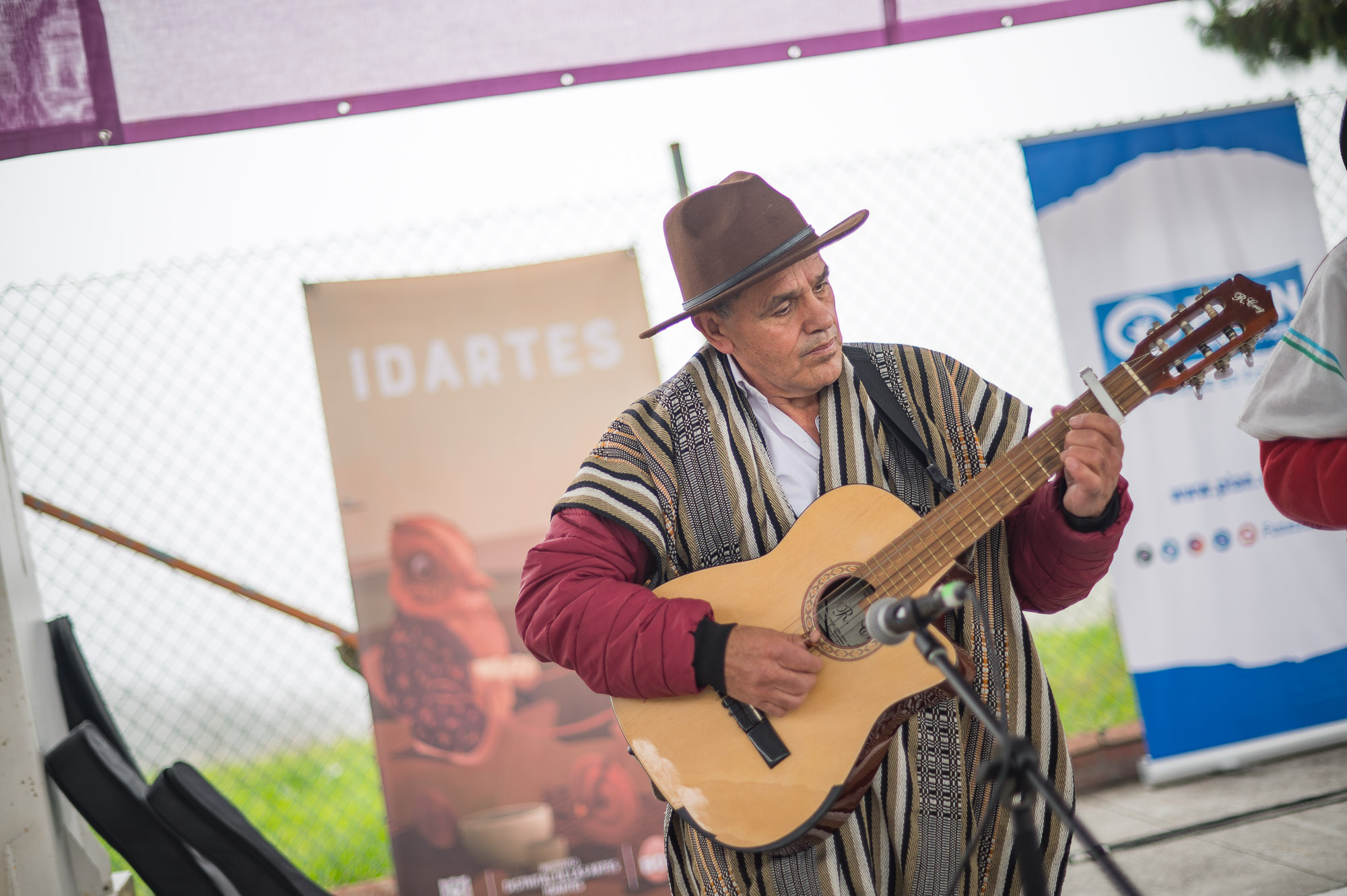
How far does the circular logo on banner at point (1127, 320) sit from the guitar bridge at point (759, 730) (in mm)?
2798

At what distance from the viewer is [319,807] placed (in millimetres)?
4242

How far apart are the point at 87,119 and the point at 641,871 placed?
3.02 m

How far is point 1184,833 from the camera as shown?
3.52 m

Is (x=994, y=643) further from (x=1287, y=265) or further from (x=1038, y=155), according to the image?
(x=1287, y=265)

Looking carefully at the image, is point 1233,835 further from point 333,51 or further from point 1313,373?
point 333,51

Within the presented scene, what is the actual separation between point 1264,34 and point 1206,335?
11.5ft

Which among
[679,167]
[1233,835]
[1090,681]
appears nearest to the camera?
[1233,835]

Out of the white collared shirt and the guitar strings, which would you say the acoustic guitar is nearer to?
the guitar strings

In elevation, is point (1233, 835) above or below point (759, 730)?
below

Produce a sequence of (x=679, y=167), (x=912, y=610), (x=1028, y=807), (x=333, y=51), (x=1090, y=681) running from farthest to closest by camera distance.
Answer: (x=1090, y=681) < (x=679, y=167) < (x=333, y=51) < (x=912, y=610) < (x=1028, y=807)

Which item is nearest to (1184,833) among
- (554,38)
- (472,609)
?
(472,609)

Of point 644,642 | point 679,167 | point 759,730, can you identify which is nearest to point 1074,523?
point 759,730

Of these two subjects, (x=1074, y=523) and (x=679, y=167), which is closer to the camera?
(x=1074, y=523)

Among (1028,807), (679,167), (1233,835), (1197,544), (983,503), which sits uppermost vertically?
(679,167)
